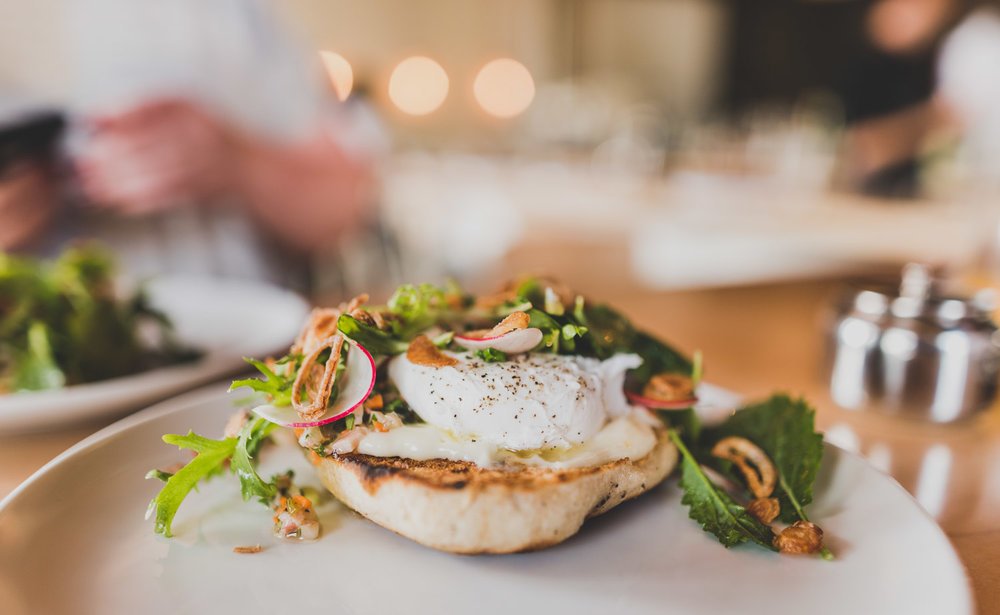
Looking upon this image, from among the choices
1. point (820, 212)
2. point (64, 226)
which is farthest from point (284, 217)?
point (820, 212)

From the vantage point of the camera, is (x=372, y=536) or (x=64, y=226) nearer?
(x=372, y=536)

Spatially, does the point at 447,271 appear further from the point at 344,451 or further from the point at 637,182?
the point at 344,451

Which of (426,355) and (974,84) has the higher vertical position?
(974,84)

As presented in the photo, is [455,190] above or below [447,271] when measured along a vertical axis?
above

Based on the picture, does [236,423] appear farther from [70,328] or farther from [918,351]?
[918,351]

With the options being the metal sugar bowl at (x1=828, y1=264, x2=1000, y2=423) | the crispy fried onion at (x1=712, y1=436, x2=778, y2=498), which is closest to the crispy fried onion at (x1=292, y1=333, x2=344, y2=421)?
the crispy fried onion at (x1=712, y1=436, x2=778, y2=498)

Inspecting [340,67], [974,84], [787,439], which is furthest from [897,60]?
[787,439]

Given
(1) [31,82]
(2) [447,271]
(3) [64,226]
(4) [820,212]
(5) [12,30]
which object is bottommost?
(2) [447,271]

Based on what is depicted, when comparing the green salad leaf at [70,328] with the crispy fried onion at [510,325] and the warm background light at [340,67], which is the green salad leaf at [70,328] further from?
the warm background light at [340,67]
